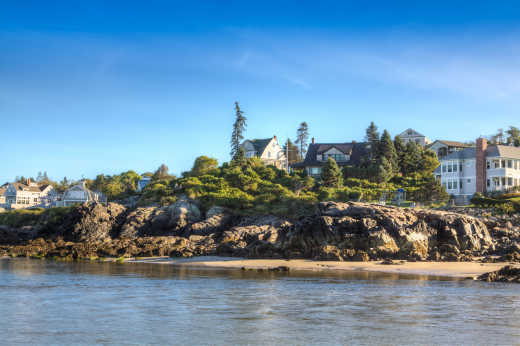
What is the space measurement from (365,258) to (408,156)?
40.1 meters

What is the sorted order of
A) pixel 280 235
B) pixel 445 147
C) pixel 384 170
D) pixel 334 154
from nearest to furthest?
1. pixel 280 235
2. pixel 384 170
3. pixel 334 154
4. pixel 445 147

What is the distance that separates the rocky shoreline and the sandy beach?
175 centimetres

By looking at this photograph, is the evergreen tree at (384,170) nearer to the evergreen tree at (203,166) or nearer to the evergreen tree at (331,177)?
the evergreen tree at (331,177)

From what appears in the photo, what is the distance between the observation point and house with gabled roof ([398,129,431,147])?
98562 mm

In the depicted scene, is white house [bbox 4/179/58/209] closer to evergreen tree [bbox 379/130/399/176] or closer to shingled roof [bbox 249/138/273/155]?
shingled roof [bbox 249/138/273/155]

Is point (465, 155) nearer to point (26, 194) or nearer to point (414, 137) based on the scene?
point (414, 137)

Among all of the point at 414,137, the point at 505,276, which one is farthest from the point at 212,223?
A: the point at 414,137

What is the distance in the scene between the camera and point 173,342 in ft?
A: 53.5

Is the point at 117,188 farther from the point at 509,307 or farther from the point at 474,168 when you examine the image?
the point at 509,307

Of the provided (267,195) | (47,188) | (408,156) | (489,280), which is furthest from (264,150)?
(489,280)

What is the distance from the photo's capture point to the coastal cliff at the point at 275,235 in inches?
1601

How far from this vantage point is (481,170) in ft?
211

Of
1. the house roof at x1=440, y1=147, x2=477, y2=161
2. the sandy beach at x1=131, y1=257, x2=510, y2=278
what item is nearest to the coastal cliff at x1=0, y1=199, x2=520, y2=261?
the sandy beach at x1=131, y1=257, x2=510, y2=278

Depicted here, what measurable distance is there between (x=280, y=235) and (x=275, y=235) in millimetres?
871
